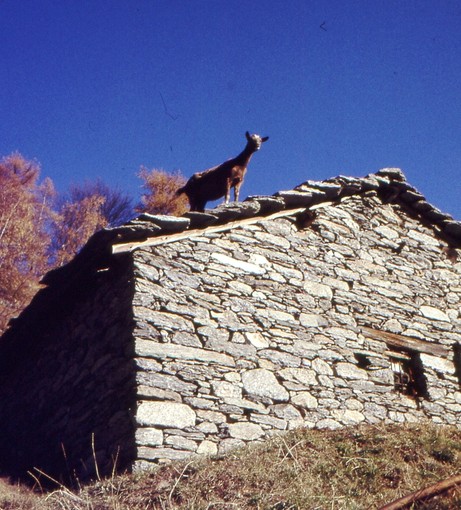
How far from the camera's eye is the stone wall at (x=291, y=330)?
5.64 metres

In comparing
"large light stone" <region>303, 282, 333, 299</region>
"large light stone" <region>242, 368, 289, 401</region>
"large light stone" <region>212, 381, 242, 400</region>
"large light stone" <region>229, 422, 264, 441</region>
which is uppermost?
"large light stone" <region>303, 282, 333, 299</region>

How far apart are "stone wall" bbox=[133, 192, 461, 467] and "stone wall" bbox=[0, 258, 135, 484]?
35 centimetres

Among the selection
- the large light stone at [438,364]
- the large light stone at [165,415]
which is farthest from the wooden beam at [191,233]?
the large light stone at [438,364]

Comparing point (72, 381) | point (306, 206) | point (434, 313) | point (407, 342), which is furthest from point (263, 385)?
point (434, 313)

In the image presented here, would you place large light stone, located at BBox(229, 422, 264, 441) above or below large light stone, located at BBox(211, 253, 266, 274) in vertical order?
below

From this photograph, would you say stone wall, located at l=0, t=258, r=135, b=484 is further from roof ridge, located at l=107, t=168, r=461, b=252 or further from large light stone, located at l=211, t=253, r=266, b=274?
large light stone, located at l=211, t=253, r=266, b=274

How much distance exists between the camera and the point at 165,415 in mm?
5398

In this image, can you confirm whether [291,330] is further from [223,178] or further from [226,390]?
[223,178]

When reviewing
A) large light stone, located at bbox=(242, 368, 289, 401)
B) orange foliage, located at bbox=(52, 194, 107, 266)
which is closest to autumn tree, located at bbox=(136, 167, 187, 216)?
orange foliage, located at bbox=(52, 194, 107, 266)

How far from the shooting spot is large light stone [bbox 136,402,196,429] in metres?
5.29

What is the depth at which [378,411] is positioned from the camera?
6.71m

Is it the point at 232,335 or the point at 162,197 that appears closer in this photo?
the point at 232,335

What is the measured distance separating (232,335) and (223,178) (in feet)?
9.26

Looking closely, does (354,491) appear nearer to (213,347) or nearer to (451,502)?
(451,502)
